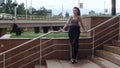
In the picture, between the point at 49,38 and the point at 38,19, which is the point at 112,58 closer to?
the point at 49,38

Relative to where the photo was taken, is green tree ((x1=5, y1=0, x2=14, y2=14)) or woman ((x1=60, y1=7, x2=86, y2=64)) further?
green tree ((x1=5, y1=0, x2=14, y2=14))

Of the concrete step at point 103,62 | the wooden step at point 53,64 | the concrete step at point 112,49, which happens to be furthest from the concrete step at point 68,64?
the concrete step at point 112,49

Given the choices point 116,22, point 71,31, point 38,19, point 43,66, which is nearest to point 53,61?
point 43,66

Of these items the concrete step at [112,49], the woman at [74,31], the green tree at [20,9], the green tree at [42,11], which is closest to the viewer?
the concrete step at [112,49]

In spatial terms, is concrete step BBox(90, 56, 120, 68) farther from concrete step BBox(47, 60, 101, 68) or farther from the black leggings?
the black leggings

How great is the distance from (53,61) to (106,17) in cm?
249

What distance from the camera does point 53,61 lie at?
10.0m

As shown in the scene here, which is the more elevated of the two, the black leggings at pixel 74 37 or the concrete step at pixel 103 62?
the black leggings at pixel 74 37

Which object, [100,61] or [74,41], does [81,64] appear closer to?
[100,61]

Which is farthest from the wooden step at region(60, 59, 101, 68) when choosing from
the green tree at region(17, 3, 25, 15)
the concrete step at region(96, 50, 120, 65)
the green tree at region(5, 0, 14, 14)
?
the green tree at region(17, 3, 25, 15)

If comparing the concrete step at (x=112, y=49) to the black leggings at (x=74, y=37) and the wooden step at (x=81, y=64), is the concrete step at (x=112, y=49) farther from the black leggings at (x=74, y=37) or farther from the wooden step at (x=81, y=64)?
the black leggings at (x=74, y=37)

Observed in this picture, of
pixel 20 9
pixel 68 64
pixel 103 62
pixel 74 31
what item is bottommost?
pixel 68 64

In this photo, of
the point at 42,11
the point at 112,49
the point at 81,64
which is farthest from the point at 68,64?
the point at 42,11

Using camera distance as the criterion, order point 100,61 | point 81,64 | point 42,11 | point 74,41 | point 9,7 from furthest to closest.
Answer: point 42,11
point 9,7
point 74,41
point 81,64
point 100,61
